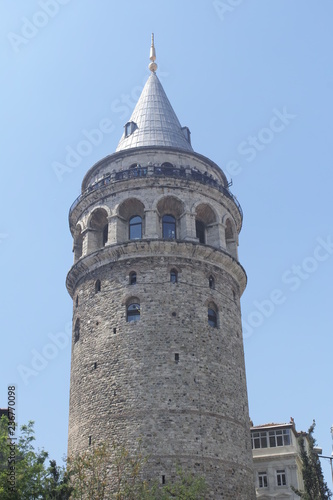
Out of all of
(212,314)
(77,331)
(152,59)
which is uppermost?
(152,59)

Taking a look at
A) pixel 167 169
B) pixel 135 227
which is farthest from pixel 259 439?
pixel 167 169

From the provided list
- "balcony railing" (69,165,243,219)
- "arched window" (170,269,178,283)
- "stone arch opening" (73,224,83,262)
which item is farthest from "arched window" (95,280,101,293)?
"balcony railing" (69,165,243,219)

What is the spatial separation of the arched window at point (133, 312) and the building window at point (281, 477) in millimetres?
14675

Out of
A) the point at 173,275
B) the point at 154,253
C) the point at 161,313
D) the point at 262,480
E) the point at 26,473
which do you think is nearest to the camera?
the point at 26,473

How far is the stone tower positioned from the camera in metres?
31.1

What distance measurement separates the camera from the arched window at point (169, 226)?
36438 millimetres

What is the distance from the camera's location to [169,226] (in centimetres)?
3688

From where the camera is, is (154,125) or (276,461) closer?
(154,125)

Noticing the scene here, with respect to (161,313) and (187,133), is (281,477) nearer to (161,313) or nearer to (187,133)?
(161,313)

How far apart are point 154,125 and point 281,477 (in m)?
21.9

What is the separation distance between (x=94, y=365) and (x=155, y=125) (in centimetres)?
1521

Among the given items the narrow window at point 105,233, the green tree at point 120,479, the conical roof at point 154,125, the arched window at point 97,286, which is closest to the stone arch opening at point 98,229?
the narrow window at point 105,233

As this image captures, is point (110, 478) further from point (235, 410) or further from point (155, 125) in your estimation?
point (155, 125)

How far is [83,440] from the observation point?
32188mm
